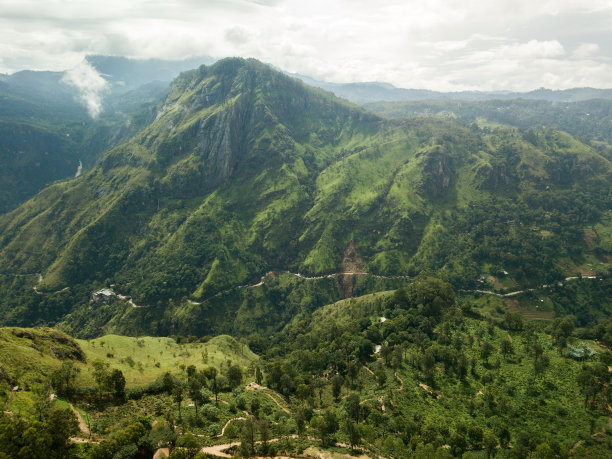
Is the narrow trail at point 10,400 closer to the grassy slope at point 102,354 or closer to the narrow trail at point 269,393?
the grassy slope at point 102,354

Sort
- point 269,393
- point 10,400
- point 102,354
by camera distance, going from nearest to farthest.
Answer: point 10,400 < point 269,393 < point 102,354

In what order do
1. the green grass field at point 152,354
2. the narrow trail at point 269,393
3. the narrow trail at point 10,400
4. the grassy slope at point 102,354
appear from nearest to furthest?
the narrow trail at point 10,400, the grassy slope at point 102,354, the narrow trail at point 269,393, the green grass field at point 152,354

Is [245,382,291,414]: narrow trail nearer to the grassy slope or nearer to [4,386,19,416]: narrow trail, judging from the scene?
the grassy slope

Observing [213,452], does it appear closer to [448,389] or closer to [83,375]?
[83,375]

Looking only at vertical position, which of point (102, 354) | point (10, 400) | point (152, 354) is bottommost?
point (152, 354)

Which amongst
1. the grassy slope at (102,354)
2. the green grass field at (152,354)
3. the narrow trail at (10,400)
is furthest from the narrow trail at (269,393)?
the narrow trail at (10,400)

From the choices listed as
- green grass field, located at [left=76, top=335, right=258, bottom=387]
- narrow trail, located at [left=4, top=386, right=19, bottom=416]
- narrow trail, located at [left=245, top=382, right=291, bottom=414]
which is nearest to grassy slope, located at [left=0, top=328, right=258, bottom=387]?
green grass field, located at [left=76, top=335, right=258, bottom=387]

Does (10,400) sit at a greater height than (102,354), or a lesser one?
greater

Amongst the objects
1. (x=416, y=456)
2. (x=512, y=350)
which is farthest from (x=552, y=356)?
(x=416, y=456)

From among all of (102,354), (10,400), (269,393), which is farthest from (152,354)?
(10,400)

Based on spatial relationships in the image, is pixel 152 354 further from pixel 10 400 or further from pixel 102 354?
pixel 10 400

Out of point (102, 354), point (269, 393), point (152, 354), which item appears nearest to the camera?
point (269, 393)
